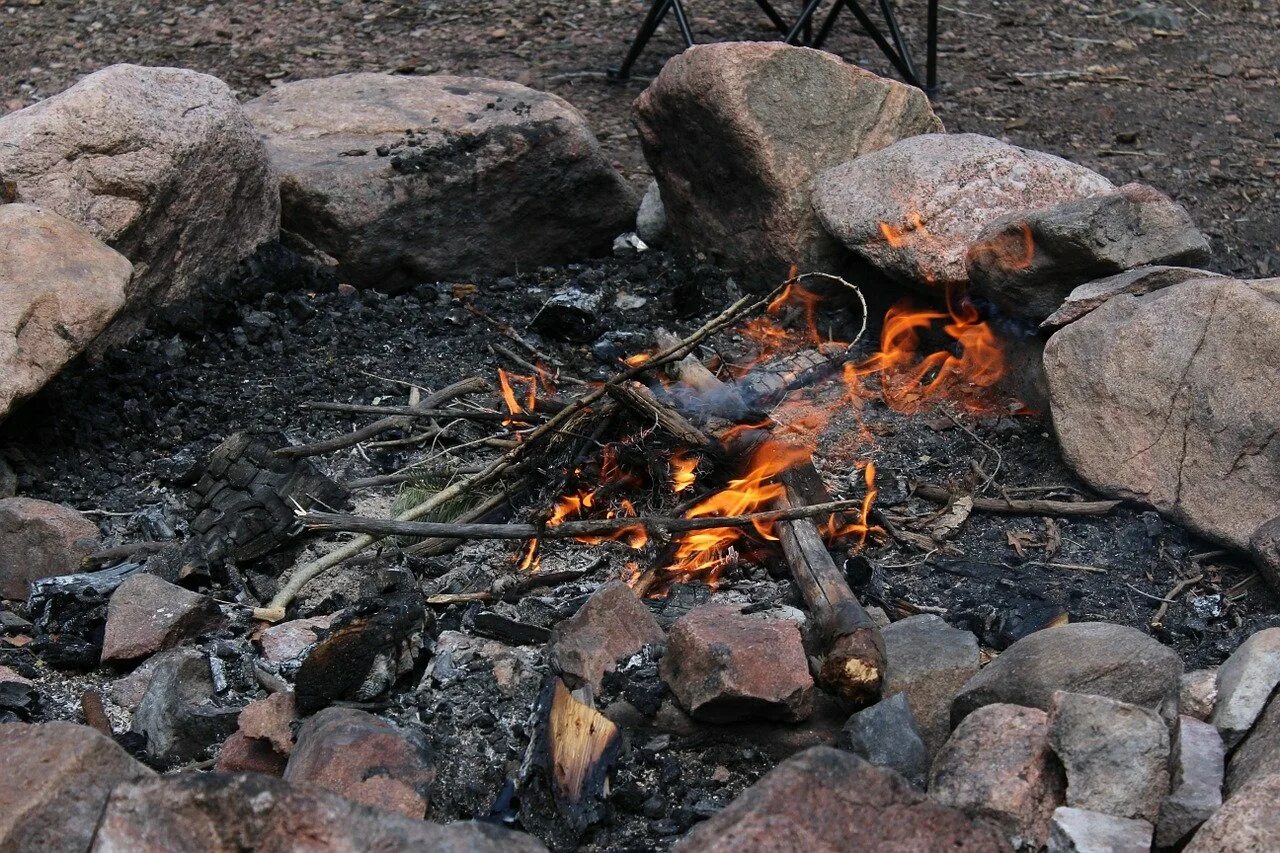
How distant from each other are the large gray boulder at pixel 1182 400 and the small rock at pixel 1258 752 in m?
1.13

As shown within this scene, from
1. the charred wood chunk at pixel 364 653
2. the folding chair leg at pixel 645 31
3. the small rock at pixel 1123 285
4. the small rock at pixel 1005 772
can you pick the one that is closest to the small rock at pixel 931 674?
the small rock at pixel 1005 772

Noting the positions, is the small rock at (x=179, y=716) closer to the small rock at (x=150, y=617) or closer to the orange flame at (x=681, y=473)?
the small rock at (x=150, y=617)

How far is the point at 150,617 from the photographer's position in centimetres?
375

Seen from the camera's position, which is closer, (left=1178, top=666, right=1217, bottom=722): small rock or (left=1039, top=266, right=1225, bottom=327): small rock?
(left=1178, top=666, right=1217, bottom=722): small rock

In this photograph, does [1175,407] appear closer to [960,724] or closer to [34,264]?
[960,724]

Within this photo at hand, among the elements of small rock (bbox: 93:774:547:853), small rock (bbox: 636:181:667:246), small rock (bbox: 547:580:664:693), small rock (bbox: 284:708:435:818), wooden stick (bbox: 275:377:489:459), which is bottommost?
small rock (bbox: 636:181:667:246)

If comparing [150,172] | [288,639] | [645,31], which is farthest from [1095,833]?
[645,31]

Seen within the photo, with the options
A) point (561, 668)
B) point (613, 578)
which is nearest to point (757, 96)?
point (613, 578)

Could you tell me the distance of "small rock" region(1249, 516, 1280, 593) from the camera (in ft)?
12.5

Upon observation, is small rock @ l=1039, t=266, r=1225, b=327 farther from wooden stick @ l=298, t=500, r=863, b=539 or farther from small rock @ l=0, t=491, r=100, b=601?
small rock @ l=0, t=491, r=100, b=601

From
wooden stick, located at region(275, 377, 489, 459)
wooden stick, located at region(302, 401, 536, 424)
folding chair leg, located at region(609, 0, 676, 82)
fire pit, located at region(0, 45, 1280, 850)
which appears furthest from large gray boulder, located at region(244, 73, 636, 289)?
folding chair leg, located at region(609, 0, 676, 82)

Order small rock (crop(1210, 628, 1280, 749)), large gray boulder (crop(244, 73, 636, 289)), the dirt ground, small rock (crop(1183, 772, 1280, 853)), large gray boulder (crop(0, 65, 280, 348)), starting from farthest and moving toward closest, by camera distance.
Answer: the dirt ground → large gray boulder (crop(244, 73, 636, 289)) → large gray boulder (crop(0, 65, 280, 348)) → small rock (crop(1210, 628, 1280, 749)) → small rock (crop(1183, 772, 1280, 853))

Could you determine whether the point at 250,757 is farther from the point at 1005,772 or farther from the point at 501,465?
the point at 1005,772

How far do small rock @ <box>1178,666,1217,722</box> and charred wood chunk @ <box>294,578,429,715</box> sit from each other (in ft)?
6.23
